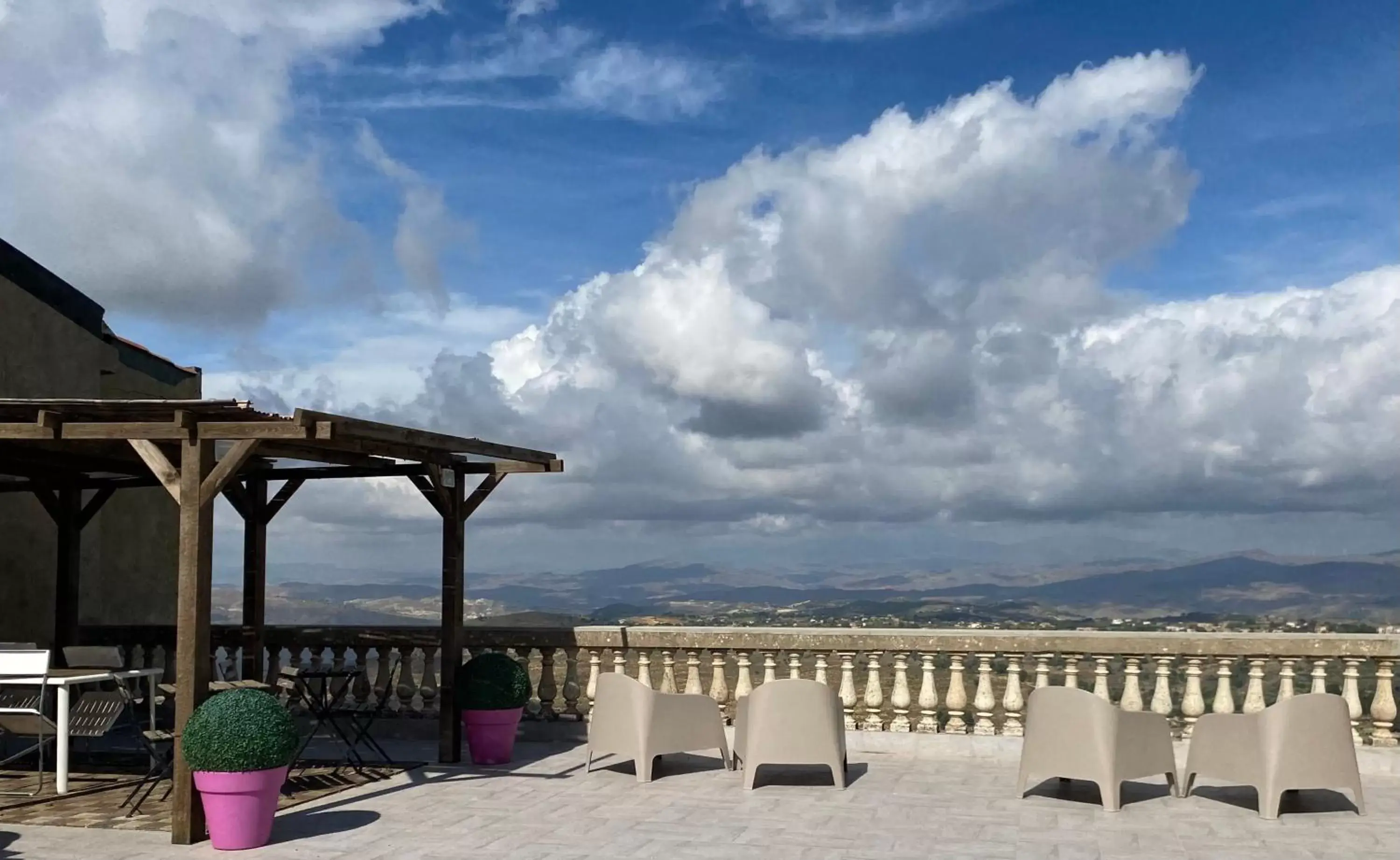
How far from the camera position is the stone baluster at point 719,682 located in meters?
9.73

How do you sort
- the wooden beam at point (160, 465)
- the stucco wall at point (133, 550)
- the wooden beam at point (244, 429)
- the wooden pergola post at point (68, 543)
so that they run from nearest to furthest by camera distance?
the wooden beam at point (244, 429)
the wooden beam at point (160, 465)
the wooden pergola post at point (68, 543)
the stucco wall at point (133, 550)

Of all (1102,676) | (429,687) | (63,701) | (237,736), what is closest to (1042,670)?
(1102,676)

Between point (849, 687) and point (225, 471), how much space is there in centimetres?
500

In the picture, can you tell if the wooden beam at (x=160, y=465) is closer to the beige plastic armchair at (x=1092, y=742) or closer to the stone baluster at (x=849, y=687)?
the stone baluster at (x=849, y=687)

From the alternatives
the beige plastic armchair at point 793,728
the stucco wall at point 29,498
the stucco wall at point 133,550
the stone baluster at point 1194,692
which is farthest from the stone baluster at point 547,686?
the stucco wall at point 29,498

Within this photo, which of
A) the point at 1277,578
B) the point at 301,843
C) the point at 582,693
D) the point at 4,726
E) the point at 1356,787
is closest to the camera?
the point at 301,843

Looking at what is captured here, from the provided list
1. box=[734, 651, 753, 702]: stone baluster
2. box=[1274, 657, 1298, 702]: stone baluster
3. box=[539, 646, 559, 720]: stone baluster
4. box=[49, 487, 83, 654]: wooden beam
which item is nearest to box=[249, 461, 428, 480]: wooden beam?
box=[539, 646, 559, 720]: stone baluster

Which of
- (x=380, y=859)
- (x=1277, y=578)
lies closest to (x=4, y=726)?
(x=380, y=859)

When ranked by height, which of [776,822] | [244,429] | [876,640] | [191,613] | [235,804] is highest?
[244,429]

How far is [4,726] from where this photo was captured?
826 cm

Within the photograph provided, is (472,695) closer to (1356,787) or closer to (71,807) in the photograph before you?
(71,807)

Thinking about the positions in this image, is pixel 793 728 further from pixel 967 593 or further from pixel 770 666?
pixel 967 593

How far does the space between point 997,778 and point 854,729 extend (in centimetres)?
138

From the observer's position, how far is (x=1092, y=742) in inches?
293
